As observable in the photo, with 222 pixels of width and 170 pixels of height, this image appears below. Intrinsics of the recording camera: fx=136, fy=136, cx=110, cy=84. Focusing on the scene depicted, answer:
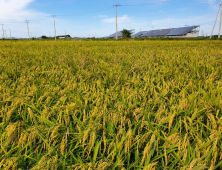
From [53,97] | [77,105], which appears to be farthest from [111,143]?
[53,97]

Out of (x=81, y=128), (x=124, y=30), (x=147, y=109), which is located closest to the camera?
(x=81, y=128)

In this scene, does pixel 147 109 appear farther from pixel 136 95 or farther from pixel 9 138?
pixel 9 138

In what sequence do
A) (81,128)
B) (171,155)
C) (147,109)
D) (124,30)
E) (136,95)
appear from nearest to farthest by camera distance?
(171,155), (81,128), (147,109), (136,95), (124,30)

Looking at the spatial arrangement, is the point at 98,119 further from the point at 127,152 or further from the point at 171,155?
the point at 171,155

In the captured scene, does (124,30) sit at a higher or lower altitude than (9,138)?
higher

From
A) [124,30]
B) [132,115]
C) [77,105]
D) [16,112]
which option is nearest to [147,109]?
[132,115]

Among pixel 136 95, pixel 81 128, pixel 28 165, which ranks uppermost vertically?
pixel 136 95

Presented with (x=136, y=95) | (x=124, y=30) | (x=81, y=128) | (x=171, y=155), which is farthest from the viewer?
(x=124, y=30)

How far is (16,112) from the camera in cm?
103

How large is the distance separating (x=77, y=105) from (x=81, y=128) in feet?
0.75

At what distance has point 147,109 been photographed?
38.9 inches

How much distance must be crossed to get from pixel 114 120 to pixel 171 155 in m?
0.36

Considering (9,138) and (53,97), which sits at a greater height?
(53,97)

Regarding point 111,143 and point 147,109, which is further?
point 147,109
